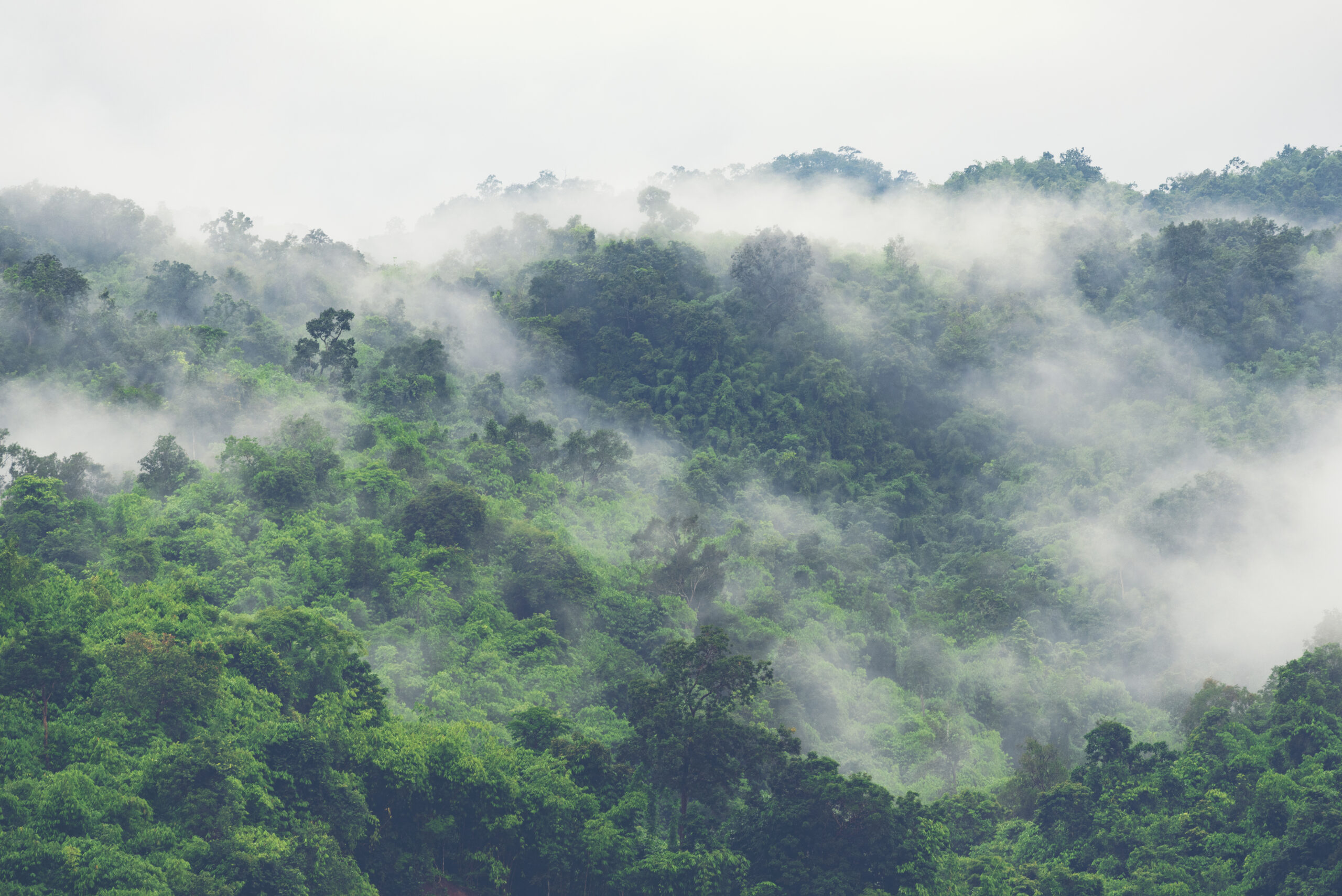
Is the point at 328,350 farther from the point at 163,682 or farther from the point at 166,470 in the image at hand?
the point at 163,682

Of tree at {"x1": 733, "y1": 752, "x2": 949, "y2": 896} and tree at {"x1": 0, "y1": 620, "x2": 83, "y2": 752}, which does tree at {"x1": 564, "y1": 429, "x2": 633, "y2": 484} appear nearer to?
tree at {"x1": 733, "y1": 752, "x2": 949, "y2": 896}

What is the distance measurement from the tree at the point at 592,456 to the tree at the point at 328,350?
7.50 meters

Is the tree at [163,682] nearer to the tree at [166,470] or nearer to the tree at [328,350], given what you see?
the tree at [166,470]

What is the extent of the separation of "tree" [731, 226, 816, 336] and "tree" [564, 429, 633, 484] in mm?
12707

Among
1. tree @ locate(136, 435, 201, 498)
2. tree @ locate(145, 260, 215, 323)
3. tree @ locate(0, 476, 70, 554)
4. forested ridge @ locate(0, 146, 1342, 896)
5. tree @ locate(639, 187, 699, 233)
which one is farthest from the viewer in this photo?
tree @ locate(639, 187, 699, 233)

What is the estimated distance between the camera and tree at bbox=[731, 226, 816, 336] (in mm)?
51719

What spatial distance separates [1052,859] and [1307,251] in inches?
1412

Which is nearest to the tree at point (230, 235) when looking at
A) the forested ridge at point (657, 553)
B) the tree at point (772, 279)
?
the forested ridge at point (657, 553)

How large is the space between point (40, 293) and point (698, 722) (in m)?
25.7

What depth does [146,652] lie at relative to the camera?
73.2 ft

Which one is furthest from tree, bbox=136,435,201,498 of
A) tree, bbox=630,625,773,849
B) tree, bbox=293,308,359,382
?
tree, bbox=630,625,773,849

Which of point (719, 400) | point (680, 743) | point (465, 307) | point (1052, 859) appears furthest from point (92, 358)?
point (1052, 859)

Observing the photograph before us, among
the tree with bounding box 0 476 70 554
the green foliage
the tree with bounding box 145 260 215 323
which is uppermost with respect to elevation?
the green foliage

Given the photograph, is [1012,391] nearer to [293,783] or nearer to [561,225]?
[561,225]
